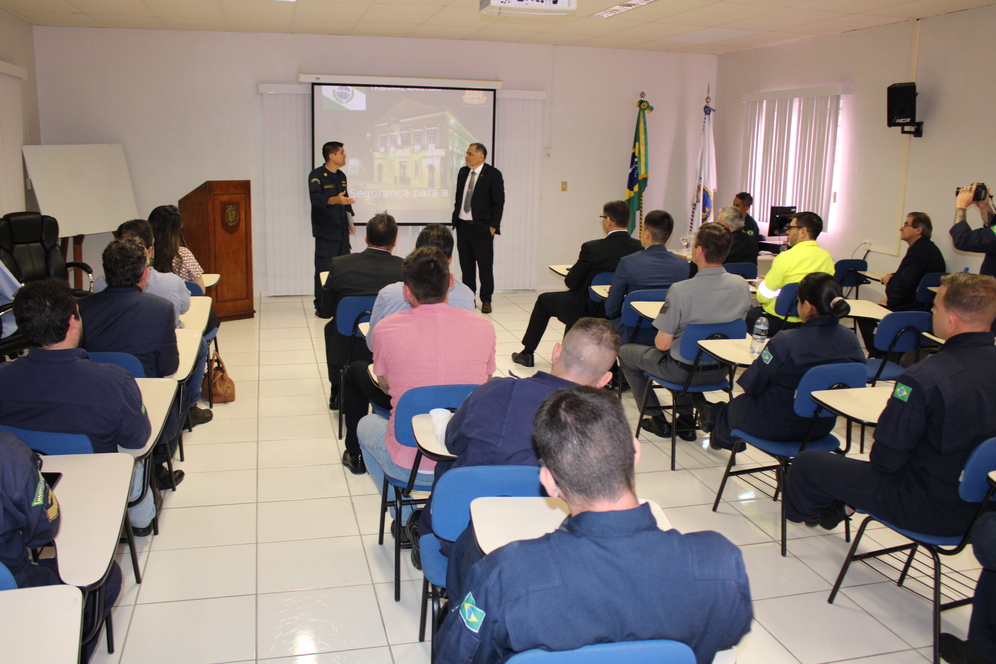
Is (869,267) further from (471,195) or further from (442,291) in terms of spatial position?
(442,291)

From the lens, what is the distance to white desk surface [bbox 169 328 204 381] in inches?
141

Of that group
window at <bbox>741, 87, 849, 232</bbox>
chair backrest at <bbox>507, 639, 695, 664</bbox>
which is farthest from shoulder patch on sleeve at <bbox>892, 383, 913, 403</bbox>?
window at <bbox>741, 87, 849, 232</bbox>

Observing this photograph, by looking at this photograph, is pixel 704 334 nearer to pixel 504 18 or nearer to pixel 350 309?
pixel 350 309

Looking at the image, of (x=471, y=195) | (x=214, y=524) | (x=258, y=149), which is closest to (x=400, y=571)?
(x=214, y=524)

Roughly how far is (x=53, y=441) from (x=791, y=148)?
8060 millimetres

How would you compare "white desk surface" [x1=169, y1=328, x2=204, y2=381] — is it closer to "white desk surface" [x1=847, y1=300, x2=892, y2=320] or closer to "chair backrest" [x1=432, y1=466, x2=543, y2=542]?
"chair backrest" [x1=432, y1=466, x2=543, y2=542]

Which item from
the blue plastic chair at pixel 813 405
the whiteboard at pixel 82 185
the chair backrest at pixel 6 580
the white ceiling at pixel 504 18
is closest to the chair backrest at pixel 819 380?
the blue plastic chair at pixel 813 405

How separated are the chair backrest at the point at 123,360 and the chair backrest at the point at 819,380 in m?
2.92

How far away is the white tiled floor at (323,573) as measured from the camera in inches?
106

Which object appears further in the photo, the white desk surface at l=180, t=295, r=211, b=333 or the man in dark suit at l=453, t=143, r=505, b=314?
the man in dark suit at l=453, t=143, r=505, b=314

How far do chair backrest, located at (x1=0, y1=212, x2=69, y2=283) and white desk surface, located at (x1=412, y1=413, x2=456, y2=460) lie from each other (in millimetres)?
4463

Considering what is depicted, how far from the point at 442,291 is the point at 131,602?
5.64 ft

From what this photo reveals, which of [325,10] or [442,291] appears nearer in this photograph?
[442,291]

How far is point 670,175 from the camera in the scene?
392 inches
